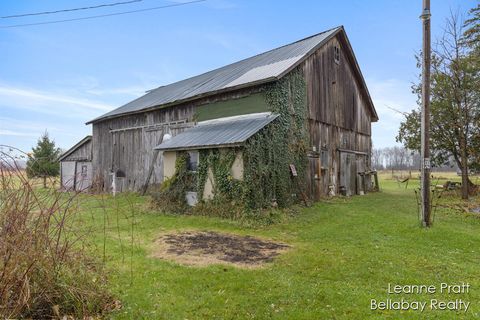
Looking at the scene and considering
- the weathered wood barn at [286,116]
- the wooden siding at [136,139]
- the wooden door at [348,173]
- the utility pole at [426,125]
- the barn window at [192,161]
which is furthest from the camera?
the wooden door at [348,173]

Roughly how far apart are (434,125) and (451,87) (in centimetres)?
252

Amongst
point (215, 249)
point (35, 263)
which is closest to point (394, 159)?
point (215, 249)

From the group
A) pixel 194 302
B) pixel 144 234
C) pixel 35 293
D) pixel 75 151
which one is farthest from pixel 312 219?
pixel 75 151

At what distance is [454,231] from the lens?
326 inches

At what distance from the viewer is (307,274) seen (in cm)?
532

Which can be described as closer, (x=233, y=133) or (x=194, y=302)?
(x=194, y=302)

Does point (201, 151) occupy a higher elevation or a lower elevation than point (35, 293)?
higher

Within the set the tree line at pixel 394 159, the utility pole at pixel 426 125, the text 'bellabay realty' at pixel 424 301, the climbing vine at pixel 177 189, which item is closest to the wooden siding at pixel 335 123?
the climbing vine at pixel 177 189

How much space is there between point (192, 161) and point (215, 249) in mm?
6121

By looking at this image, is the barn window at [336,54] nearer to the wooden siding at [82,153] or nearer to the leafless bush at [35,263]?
the leafless bush at [35,263]

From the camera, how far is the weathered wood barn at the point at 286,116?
12.8 metres

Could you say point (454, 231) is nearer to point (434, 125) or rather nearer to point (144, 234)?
point (144, 234)

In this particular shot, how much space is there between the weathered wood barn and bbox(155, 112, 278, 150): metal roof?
83mm

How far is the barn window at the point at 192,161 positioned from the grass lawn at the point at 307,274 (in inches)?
139
